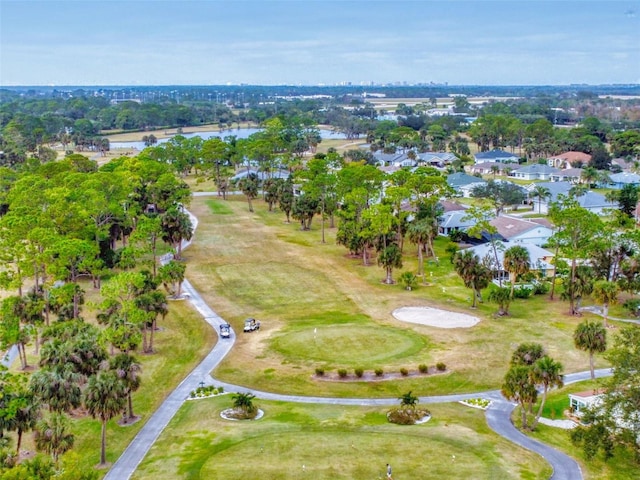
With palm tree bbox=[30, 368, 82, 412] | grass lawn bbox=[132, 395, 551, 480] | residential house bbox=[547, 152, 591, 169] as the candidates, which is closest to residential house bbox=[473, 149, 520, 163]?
residential house bbox=[547, 152, 591, 169]

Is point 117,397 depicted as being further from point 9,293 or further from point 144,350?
point 9,293

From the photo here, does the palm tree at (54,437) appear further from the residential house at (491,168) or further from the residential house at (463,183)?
the residential house at (491,168)

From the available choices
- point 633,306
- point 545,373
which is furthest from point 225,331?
point 633,306

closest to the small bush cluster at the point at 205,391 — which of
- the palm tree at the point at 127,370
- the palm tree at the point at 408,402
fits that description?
the palm tree at the point at 127,370

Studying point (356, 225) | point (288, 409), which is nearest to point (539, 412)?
point (288, 409)

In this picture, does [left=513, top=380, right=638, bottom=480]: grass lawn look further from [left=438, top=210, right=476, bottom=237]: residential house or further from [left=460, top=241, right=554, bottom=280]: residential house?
[left=438, top=210, right=476, bottom=237]: residential house
